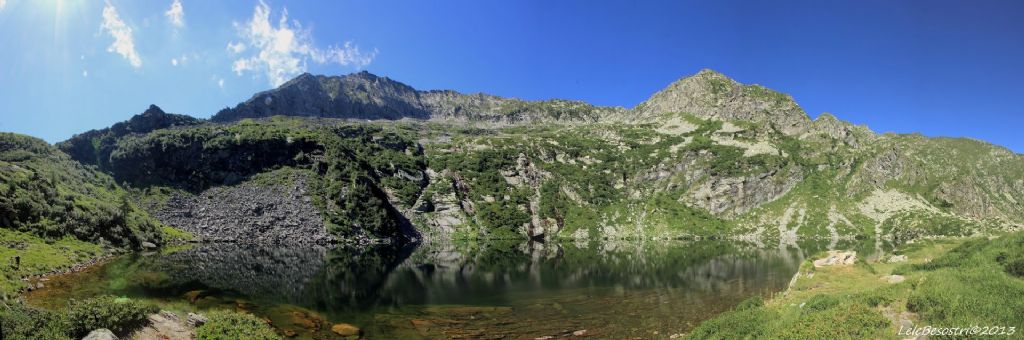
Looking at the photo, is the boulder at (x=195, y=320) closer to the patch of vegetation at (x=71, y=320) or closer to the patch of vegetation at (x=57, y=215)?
the patch of vegetation at (x=71, y=320)

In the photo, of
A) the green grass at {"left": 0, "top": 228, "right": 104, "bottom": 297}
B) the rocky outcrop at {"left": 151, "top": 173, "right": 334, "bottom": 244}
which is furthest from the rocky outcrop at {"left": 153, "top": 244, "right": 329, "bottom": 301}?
the rocky outcrop at {"left": 151, "top": 173, "right": 334, "bottom": 244}

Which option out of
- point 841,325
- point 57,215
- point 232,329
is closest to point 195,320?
point 232,329

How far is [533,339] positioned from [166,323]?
2370 cm

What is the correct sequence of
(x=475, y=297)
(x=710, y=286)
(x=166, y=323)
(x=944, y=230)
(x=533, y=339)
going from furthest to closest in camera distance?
(x=944, y=230) < (x=710, y=286) < (x=475, y=297) < (x=533, y=339) < (x=166, y=323)

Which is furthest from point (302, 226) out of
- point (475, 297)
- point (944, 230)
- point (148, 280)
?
point (944, 230)

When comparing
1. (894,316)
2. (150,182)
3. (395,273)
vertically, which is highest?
(150,182)

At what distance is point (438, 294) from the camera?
57.3m

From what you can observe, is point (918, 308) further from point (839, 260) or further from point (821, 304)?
point (839, 260)

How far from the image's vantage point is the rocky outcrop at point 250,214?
150375mm

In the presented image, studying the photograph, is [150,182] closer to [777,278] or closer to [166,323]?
[166,323]

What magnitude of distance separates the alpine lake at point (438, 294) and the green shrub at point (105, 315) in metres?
10.00

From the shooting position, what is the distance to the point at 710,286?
59.6m

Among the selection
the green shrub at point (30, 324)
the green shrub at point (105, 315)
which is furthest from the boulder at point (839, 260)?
the green shrub at point (30, 324)

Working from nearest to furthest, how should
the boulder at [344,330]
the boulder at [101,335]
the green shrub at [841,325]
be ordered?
the green shrub at [841,325] < the boulder at [101,335] < the boulder at [344,330]
